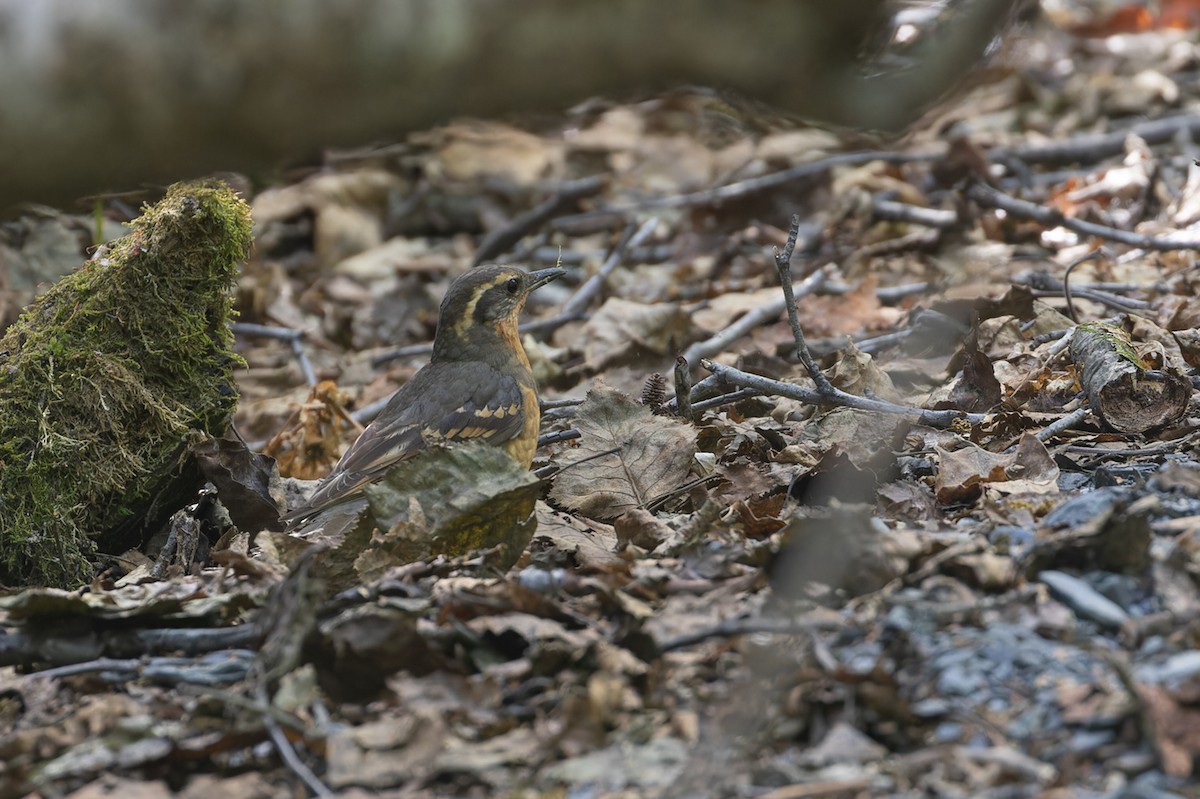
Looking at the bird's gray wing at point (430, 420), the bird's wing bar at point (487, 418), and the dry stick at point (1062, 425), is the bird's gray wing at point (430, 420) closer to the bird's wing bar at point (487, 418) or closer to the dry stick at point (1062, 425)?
the bird's wing bar at point (487, 418)

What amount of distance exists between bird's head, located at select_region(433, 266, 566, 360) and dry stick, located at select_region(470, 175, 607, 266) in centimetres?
277

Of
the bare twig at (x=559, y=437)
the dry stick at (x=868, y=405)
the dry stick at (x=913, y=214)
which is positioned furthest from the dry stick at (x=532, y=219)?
the dry stick at (x=868, y=405)

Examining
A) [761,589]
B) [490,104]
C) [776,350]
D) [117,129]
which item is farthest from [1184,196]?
[117,129]

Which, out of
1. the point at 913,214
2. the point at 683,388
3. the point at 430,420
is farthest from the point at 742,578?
the point at 913,214

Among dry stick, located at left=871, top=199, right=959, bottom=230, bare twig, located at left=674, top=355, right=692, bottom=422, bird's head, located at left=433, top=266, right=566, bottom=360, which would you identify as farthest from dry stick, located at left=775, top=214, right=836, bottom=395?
dry stick, located at left=871, top=199, right=959, bottom=230

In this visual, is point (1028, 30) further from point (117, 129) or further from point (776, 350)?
point (117, 129)

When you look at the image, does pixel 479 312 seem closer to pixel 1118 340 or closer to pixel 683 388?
pixel 683 388

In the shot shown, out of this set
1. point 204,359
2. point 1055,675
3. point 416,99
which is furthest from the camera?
point 204,359

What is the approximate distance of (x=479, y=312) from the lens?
738cm

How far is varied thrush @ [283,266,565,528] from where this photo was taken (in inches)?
247

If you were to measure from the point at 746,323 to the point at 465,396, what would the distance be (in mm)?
1850

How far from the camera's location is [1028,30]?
1226 cm

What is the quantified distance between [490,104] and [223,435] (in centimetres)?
209

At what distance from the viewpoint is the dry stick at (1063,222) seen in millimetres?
7723
